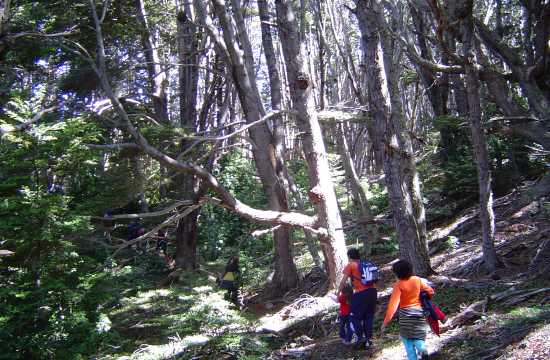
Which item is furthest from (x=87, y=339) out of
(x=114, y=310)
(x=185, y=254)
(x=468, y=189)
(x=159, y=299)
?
(x=468, y=189)

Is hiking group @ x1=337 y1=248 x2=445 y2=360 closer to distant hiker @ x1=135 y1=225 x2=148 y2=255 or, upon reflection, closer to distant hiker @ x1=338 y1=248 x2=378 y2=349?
distant hiker @ x1=338 y1=248 x2=378 y2=349

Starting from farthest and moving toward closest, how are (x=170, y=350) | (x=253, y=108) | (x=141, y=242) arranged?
(x=141, y=242) → (x=253, y=108) → (x=170, y=350)

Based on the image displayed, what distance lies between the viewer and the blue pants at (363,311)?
7.06m

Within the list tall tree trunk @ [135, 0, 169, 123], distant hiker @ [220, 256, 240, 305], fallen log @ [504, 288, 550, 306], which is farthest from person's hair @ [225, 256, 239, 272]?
fallen log @ [504, 288, 550, 306]

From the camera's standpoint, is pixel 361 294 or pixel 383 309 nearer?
pixel 361 294

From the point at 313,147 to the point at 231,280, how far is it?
15.1ft

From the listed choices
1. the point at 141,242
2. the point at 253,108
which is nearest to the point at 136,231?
the point at 141,242

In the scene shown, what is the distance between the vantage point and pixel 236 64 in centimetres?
1104

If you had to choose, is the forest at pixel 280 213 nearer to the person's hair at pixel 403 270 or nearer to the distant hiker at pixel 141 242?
the person's hair at pixel 403 270

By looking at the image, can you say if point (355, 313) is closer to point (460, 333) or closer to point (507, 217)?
point (460, 333)

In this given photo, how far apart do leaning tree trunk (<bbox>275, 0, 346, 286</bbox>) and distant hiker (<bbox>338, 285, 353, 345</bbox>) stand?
148 cm

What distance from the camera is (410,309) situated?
217 inches

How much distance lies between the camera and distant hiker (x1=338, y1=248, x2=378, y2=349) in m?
6.97

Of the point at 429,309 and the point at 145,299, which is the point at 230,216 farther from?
the point at 429,309
